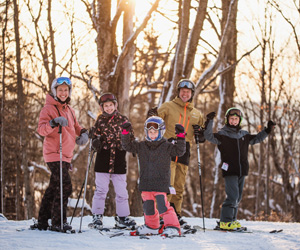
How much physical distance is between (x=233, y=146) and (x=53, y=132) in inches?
99.7

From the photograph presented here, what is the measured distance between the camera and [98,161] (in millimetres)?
5574

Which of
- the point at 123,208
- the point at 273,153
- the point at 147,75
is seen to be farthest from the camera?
the point at 273,153

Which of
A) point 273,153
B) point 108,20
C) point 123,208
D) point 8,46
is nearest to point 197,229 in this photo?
point 123,208

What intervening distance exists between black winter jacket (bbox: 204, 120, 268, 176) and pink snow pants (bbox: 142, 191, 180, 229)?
4.09 feet

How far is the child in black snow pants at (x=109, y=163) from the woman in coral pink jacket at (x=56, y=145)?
37cm

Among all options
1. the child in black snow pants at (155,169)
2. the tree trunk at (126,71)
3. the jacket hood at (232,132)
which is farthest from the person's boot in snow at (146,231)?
the tree trunk at (126,71)

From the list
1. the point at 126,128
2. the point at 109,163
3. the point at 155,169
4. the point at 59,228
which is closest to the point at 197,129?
the point at 155,169

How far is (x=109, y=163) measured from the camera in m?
5.55

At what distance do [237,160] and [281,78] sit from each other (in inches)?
620

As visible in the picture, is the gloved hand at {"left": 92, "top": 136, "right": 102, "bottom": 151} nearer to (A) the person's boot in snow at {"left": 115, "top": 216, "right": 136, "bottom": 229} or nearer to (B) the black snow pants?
(B) the black snow pants

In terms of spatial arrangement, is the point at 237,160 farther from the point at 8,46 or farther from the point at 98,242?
the point at 8,46

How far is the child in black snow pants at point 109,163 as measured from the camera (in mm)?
5531

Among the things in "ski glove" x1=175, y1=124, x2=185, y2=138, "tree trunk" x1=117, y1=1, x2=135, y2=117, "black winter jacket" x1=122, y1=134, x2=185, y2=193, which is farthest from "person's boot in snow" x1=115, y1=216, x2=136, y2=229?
"tree trunk" x1=117, y1=1, x2=135, y2=117

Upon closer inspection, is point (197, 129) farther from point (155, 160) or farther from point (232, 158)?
point (155, 160)
